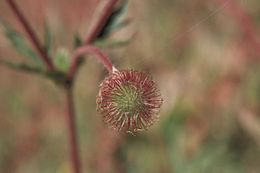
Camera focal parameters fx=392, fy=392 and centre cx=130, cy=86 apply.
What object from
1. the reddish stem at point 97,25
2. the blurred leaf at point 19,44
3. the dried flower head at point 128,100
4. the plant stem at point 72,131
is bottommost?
the dried flower head at point 128,100

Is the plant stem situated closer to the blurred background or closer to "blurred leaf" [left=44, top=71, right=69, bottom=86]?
"blurred leaf" [left=44, top=71, right=69, bottom=86]

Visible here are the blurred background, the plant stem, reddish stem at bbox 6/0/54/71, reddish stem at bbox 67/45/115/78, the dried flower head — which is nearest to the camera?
the dried flower head

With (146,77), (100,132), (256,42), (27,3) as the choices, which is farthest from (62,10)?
(146,77)

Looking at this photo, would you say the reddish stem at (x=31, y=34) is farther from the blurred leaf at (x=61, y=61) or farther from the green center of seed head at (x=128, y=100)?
the green center of seed head at (x=128, y=100)

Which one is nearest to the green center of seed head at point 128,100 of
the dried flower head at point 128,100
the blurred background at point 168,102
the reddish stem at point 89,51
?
the dried flower head at point 128,100

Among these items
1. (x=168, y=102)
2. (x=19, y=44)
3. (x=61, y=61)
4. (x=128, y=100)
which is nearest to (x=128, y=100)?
(x=128, y=100)

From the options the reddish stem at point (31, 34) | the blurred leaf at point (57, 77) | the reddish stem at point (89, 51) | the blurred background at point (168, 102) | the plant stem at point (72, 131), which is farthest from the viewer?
the blurred background at point (168, 102)

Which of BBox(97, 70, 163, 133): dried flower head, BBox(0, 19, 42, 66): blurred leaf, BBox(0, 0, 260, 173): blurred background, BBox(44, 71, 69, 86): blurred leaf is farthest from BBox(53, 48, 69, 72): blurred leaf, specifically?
BBox(97, 70, 163, 133): dried flower head
